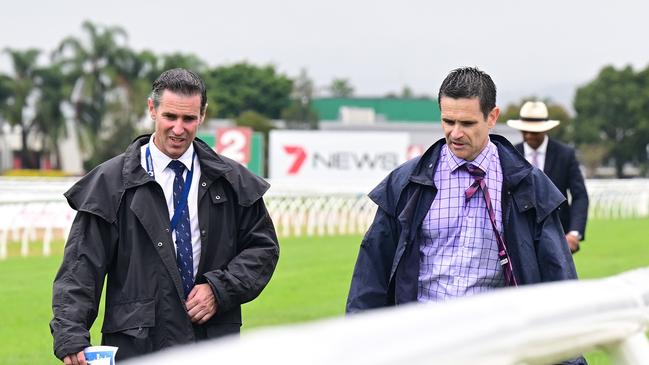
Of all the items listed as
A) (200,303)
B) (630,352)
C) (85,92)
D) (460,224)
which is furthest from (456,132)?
(85,92)

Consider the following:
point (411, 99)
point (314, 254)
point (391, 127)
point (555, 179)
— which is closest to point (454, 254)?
point (555, 179)

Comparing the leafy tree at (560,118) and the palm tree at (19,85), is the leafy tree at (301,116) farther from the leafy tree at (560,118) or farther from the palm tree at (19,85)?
the palm tree at (19,85)

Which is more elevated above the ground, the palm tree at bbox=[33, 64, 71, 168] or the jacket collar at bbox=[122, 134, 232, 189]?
the jacket collar at bbox=[122, 134, 232, 189]

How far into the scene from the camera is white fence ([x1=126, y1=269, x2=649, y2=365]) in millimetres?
1833

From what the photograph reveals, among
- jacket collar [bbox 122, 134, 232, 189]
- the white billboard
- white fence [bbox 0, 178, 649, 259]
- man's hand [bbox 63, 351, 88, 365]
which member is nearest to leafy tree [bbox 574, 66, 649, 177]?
white fence [bbox 0, 178, 649, 259]

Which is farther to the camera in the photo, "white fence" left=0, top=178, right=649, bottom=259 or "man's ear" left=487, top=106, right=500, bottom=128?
"white fence" left=0, top=178, right=649, bottom=259

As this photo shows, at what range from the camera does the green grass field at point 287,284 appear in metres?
12.4

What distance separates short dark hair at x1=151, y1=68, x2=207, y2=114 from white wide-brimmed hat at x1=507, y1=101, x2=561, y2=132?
221 inches

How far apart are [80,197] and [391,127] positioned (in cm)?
10065

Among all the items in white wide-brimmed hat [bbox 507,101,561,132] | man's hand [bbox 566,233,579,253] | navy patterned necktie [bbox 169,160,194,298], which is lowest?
man's hand [bbox 566,233,579,253]

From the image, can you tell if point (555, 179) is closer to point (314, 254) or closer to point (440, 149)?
point (440, 149)

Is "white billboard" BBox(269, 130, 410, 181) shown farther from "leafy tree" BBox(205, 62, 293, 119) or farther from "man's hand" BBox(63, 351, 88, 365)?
"leafy tree" BBox(205, 62, 293, 119)

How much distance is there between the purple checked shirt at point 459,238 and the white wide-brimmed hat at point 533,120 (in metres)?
5.74

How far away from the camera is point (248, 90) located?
395 ft
